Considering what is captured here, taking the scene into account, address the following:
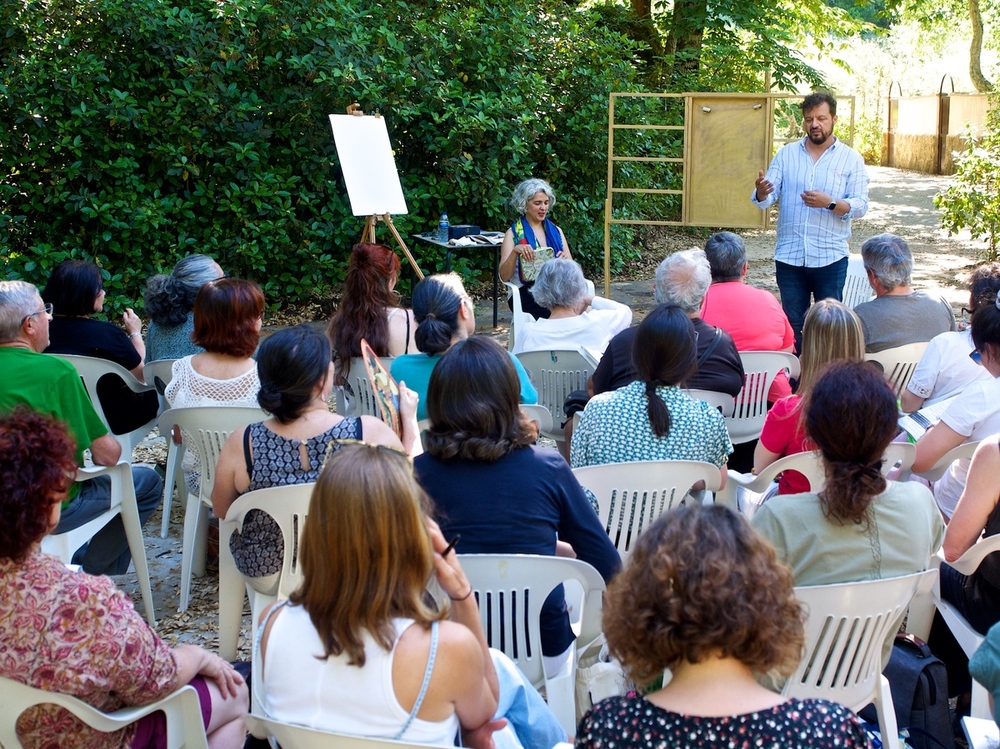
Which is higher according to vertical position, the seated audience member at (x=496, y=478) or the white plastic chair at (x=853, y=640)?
the seated audience member at (x=496, y=478)

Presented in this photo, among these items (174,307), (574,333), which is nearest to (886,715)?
(574,333)

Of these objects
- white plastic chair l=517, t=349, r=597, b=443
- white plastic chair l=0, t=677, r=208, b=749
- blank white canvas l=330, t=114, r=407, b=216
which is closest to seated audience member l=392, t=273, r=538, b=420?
white plastic chair l=517, t=349, r=597, b=443

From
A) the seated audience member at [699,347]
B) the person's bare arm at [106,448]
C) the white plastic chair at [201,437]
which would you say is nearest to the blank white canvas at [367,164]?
the seated audience member at [699,347]

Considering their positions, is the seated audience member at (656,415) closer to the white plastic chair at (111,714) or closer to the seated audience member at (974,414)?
the seated audience member at (974,414)

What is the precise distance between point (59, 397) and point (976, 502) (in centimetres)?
277

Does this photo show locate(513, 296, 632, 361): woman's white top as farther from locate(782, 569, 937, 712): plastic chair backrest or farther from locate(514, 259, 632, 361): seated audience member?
locate(782, 569, 937, 712): plastic chair backrest

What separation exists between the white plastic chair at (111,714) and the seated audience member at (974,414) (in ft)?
7.29

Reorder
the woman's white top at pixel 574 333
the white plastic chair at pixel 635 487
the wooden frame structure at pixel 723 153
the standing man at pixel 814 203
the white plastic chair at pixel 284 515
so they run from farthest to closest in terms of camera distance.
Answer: the wooden frame structure at pixel 723 153
the standing man at pixel 814 203
the woman's white top at pixel 574 333
the white plastic chair at pixel 635 487
the white plastic chair at pixel 284 515

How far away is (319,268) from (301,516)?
6187 millimetres

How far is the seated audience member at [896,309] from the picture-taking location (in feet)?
14.3

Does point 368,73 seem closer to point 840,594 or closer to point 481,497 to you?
point 481,497

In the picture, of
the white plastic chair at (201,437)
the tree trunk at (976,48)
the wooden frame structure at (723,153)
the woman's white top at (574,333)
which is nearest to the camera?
the white plastic chair at (201,437)

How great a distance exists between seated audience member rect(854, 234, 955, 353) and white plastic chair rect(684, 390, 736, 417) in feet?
2.77

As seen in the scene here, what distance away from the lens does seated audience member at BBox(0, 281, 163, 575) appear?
10.7 feet
